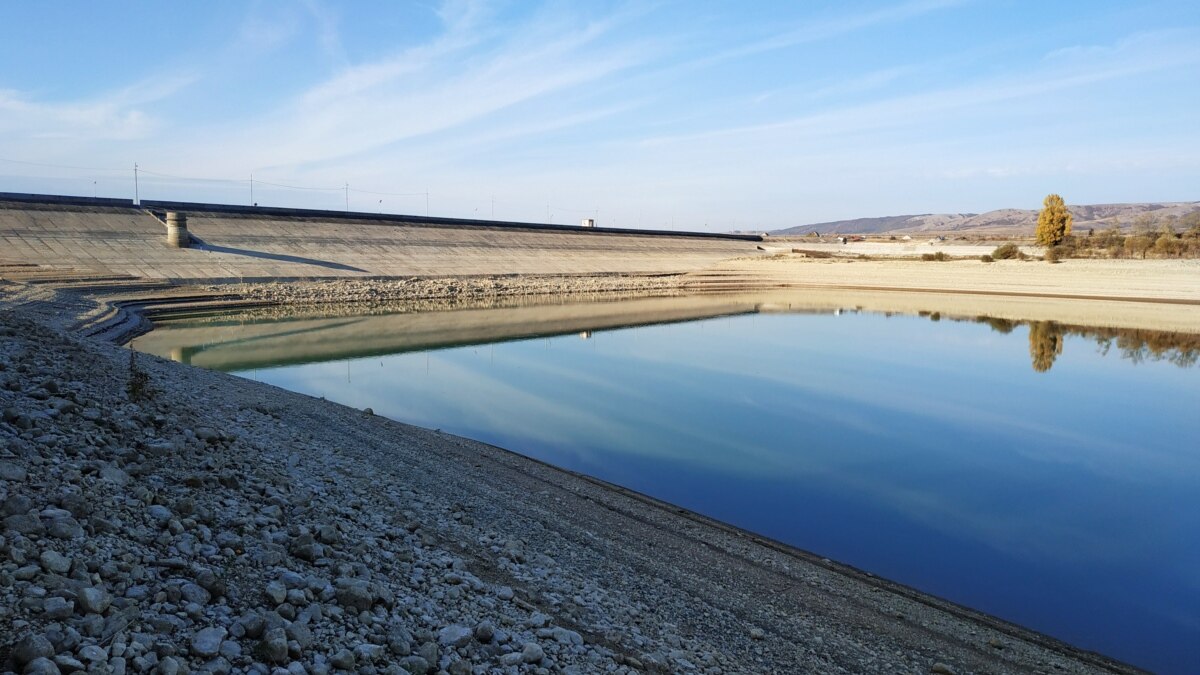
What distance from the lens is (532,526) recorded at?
7.24 meters

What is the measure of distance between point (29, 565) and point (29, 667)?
85 cm

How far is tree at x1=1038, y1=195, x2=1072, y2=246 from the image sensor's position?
195 ft

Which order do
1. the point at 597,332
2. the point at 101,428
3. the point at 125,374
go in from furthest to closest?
1. the point at 597,332
2. the point at 125,374
3. the point at 101,428

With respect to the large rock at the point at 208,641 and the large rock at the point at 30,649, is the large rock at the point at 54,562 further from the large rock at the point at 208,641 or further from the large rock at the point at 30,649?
the large rock at the point at 208,641

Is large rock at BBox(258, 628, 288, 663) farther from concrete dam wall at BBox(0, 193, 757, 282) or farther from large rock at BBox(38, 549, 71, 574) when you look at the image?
concrete dam wall at BBox(0, 193, 757, 282)

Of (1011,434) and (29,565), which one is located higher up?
(29,565)

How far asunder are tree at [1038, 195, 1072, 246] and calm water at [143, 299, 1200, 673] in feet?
121

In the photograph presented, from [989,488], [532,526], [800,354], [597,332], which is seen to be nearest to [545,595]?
[532,526]

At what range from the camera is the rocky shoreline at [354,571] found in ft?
11.8

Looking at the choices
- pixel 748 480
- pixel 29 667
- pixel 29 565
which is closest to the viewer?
pixel 29 667

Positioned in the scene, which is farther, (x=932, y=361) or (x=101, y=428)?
(x=932, y=361)

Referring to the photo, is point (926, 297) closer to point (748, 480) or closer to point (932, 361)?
point (932, 361)

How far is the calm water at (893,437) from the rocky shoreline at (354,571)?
47.9 inches

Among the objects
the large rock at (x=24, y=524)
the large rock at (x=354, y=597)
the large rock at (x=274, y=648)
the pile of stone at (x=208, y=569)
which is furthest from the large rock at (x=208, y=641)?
the large rock at (x=24, y=524)
